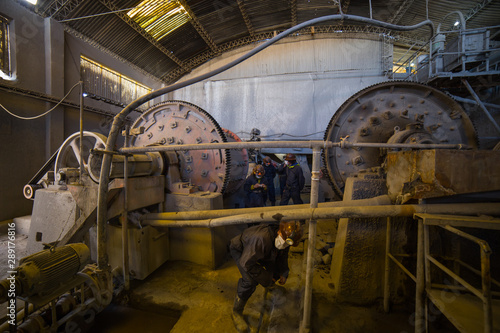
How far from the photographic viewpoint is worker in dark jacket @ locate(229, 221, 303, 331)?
2.28 m

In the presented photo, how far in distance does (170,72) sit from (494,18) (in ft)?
43.3

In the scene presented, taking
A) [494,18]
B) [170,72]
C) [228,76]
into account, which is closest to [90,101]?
[170,72]

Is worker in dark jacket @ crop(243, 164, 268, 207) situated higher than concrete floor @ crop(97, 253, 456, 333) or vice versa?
worker in dark jacket @ crop(243, 164, 268, 207)

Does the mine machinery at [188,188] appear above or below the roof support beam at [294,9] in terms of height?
below

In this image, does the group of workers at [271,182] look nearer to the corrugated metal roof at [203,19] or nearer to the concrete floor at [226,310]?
the concrete floor at [226,310]

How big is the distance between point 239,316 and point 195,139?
10.3ft

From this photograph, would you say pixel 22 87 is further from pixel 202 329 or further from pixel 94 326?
pixel 202 329

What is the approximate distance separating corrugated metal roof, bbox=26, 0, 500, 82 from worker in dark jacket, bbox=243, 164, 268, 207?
22.0 ft

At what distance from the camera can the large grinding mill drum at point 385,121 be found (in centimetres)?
398

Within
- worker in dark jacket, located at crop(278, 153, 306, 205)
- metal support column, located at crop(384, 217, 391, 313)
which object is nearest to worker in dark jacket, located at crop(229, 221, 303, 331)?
metal support column, located at crop(384, 217, 391, 313)

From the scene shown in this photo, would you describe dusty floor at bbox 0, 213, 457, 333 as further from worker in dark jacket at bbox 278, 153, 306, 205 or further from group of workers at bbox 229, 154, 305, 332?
worker in dark jacket at bbox 278, 153, 306, 205

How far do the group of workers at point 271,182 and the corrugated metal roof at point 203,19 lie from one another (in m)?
6.20

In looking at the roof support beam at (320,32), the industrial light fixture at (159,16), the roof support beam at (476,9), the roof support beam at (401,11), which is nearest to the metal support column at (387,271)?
the industrial light fixture at (159,16)

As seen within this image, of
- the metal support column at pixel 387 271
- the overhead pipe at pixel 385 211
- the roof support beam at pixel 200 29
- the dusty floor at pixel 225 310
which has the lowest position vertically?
the dusty floor at pixel 225 310
